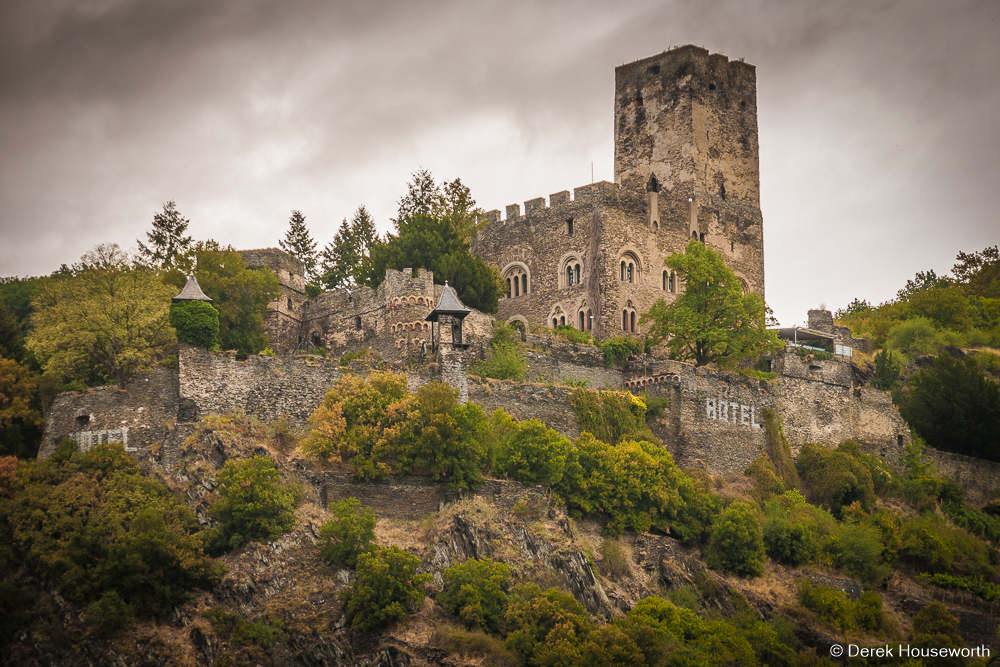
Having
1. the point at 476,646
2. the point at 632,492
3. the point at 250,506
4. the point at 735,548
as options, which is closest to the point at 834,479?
the point at 735,548

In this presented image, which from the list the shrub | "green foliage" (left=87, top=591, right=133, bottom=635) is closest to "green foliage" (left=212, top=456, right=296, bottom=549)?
"green foliage" (left=87, top=591, right=133, bottom=635)

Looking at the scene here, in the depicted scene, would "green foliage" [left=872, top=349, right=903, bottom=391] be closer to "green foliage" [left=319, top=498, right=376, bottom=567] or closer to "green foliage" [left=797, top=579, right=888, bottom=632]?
"green foliage" [left=797, top=579, right=888, bottom=632]

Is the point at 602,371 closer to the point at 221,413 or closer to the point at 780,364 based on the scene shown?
the point at 780,364

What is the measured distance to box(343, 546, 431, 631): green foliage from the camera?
41625mm

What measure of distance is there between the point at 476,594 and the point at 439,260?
20.6 meters

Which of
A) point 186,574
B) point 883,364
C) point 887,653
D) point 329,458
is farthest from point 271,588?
point 883,364

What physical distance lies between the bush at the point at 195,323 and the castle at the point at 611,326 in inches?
34.4

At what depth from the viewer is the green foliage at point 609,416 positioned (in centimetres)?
5350

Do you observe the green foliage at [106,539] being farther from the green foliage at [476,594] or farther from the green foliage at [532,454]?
the green foliage at [532,454]

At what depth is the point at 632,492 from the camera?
49281 millimetres

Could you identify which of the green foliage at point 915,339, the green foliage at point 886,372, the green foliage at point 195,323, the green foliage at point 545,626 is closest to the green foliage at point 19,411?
the green foliage at point 195,323

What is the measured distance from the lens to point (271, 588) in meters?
42.4

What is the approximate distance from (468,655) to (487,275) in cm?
2400

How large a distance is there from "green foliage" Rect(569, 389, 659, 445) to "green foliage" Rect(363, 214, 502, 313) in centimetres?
878
